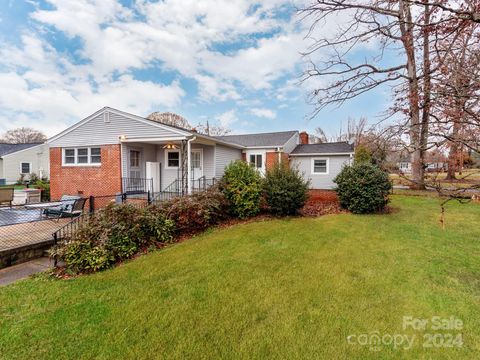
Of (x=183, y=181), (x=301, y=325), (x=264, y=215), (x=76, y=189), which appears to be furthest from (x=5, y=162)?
(x=301, y=325)

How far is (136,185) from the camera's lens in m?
12.6

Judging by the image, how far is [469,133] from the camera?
2100mm

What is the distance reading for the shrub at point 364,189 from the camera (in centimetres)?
967

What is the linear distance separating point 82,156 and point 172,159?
4.80 metres

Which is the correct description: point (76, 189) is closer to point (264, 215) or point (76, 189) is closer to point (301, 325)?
point (264, 215)

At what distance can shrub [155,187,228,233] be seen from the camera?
25.0 ft

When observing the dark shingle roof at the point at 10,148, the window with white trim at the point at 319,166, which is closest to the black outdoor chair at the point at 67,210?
the window with white trim at the point at 319,166

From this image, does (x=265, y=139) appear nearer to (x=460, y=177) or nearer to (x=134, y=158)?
(x=134, y=158)

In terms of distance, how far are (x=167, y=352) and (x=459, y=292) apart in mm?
4604

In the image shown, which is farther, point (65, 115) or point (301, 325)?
point (65, 115)

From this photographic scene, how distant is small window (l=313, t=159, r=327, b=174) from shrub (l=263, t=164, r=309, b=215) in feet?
28.1

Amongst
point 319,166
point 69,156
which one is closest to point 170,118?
point 69,156

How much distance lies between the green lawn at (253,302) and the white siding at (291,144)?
39.5 ft

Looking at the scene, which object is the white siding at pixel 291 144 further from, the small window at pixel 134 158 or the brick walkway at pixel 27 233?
the brick walkway at pixel 27 233
